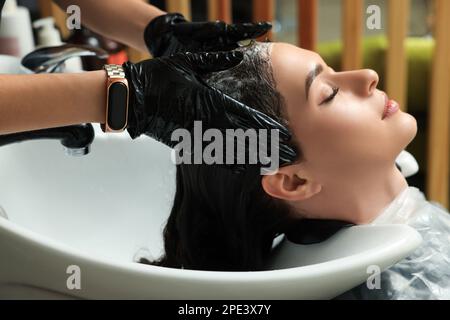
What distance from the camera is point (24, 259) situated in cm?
67

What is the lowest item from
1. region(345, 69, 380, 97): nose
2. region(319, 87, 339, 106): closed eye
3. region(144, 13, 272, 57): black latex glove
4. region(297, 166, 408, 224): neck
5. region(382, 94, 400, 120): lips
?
region(297, 166, 408, 224): neck

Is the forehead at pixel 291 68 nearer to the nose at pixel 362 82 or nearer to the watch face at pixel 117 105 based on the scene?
the nose at pixel 362 82

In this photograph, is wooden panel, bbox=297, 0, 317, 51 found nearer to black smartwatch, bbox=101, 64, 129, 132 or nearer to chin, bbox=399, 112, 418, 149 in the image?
chin, bbox=399, 112, 418, 149

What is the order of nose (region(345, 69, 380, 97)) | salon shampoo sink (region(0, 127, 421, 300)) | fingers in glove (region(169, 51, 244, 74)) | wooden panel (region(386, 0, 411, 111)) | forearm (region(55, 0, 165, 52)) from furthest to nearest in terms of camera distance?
1. wooden panel (region(386, 0, 411, 111))
2. forearm (region(55, 0, 165, 52))
3. nose (region(345, 69, 380, 97))
4. fingers in glove (region(169, 51, 244, 74))
5. salon shampoo sink (region(0, 127, 421, 300))

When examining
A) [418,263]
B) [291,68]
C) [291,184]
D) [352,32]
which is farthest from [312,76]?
[352,32]

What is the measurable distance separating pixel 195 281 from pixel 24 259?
7.1 inches

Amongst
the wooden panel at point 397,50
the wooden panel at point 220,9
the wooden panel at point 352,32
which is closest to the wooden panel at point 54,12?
the wooden panel at point 220,9

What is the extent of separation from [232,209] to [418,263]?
Answer: 255mm

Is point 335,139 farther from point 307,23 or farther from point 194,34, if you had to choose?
point 307,23

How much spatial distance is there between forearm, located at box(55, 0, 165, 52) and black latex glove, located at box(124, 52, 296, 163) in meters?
0.29

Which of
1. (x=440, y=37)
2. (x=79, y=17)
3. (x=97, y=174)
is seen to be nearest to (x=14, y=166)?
(x=97, y=174)

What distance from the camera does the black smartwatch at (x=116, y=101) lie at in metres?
0.69

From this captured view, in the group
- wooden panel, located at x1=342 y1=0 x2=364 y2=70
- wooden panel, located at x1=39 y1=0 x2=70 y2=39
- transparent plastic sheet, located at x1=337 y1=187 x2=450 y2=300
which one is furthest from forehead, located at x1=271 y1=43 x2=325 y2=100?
wooden panel, located at x1=39 y1=0 x2=70 y2=39

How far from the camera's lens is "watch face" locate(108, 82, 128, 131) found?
27.3 inches
